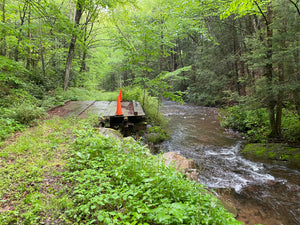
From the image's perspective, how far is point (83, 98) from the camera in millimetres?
11164

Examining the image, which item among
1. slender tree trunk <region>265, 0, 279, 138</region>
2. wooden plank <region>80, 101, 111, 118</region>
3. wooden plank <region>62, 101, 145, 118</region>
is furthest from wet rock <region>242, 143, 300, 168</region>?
wooden plank <region>80, 101, 111, 118</region>

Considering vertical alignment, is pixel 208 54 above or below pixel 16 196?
above

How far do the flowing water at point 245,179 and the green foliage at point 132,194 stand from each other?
6.69 ft

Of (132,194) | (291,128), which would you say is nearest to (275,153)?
(291,128)

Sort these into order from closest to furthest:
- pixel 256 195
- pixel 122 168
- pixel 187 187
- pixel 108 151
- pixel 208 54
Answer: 1. pixel 187 187
2. pixel 122 168
3. pixel 108 151
4. pixel 256 195
5. pixel 208 54

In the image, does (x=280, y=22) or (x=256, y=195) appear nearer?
(x=256, y=195)

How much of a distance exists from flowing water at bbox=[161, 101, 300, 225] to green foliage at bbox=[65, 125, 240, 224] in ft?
6.69

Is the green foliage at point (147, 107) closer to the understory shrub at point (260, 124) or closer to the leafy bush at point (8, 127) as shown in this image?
the understory shrub at point (260, 124)

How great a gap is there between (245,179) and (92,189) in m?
4.74

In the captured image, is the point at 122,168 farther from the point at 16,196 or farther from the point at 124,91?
the point at 124,91

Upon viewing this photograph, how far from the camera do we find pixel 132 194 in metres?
2.43

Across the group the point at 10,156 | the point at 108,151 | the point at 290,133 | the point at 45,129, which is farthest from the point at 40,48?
the point at 290,133

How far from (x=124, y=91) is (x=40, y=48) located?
6.19m

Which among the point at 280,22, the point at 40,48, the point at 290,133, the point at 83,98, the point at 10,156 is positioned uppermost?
the point at 40,48
